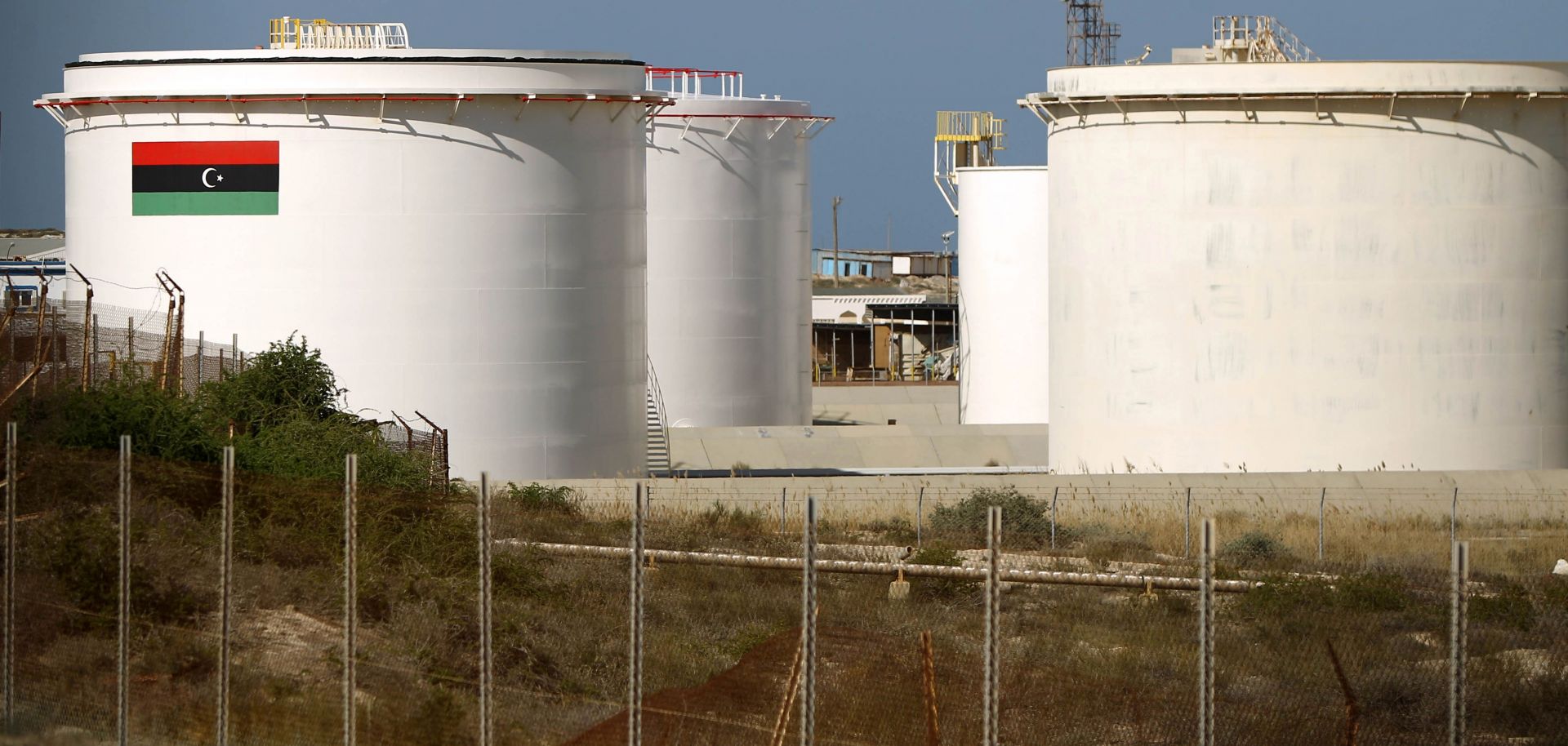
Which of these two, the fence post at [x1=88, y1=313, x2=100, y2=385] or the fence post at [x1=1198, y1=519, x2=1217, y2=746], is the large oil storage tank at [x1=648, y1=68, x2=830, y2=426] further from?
the fence post at [x1=1198, y1=519, x2=1217, y2=746]

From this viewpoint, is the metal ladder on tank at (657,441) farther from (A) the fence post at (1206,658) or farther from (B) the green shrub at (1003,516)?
(A) the fence post at (1206,658)

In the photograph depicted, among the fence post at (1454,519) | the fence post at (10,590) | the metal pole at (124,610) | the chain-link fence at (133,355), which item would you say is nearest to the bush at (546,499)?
the chain-link fence at (133,355)

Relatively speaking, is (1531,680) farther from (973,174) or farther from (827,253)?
(827,253)

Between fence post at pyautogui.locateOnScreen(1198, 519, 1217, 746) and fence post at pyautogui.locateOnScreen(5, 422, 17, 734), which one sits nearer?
fence post at pyautogui.locateOnScreen(1198, 519, 1217, 746)

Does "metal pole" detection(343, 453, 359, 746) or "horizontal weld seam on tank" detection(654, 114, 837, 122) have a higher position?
"horizontal weld seam on tank" detection(654, 114, 837, 122)

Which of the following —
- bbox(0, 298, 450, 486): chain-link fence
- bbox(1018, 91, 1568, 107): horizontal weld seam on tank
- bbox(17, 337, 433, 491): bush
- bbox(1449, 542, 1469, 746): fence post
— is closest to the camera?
bbox(1449, 542, 1469, 746): fence post

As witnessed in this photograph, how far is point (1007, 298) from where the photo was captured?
4288 cm

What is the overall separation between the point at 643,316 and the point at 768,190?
11.9 m

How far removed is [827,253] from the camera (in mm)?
113250

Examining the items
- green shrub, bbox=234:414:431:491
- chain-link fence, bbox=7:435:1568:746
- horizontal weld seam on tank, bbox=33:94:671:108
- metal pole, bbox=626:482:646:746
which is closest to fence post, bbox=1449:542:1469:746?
chain-link fence, bbox=7:435:1568:746

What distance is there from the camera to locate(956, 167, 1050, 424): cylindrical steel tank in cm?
4250

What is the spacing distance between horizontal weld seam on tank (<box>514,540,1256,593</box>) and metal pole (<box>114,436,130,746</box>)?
14.8ft

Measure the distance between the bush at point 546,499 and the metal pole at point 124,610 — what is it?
31.6 feet

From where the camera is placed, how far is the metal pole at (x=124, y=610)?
1154 cm
